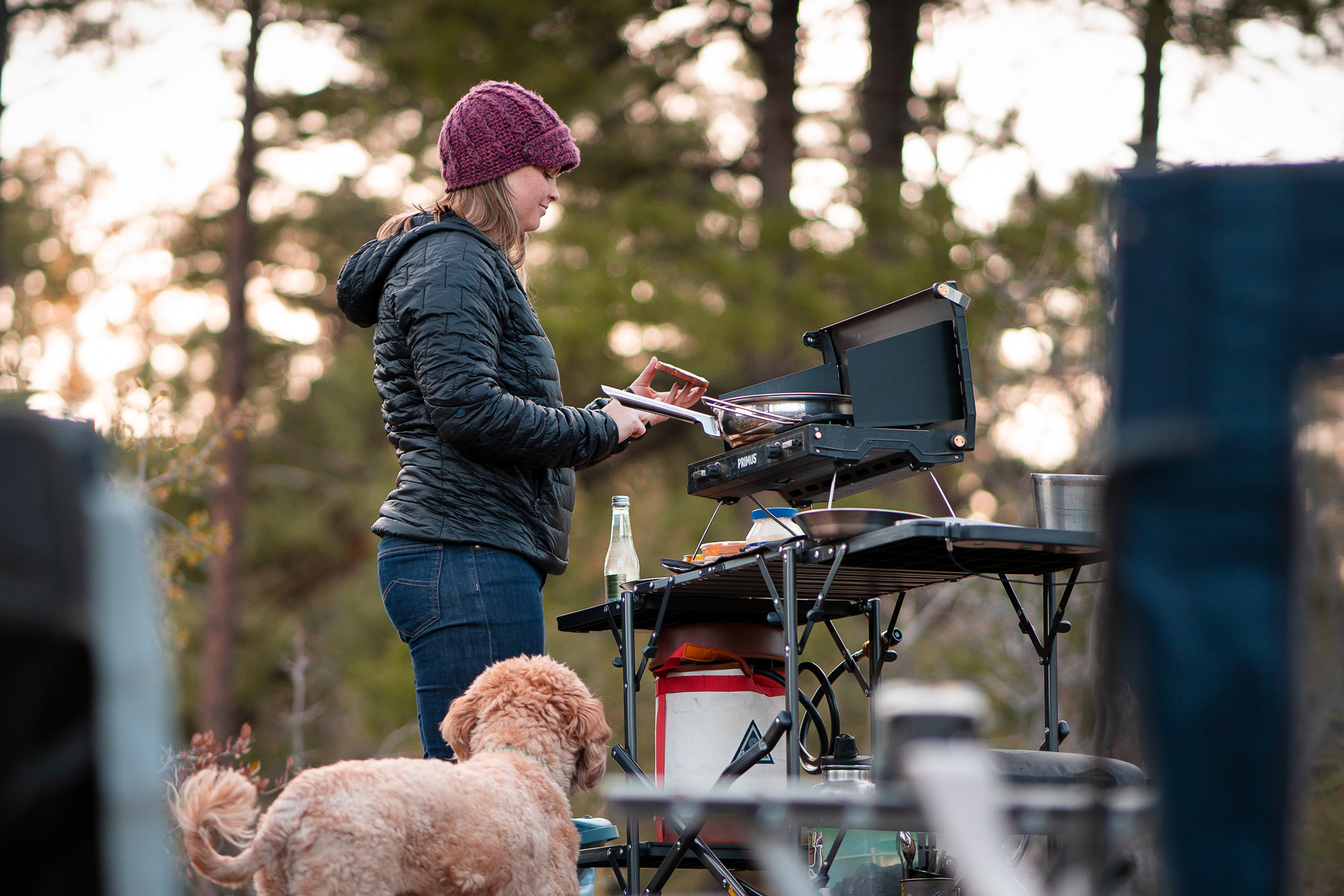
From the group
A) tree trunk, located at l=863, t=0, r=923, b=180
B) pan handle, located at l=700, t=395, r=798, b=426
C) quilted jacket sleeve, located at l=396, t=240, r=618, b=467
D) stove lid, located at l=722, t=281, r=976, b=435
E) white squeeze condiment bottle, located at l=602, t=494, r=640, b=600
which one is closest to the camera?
quilted jacket sleeve, located at l=396, t=240, r=618, b=467

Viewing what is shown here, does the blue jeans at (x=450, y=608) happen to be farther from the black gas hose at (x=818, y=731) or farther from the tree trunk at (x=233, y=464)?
the tree trunk at (x=233, y=464)

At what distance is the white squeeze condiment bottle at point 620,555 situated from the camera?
3688mm

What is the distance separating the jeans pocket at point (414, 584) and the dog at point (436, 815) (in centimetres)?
22

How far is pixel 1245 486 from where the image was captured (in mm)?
1200

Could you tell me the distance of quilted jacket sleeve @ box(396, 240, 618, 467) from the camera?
112 inches

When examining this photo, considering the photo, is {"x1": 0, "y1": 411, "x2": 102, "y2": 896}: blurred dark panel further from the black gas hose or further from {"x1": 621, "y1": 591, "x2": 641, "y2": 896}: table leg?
the black gas hose

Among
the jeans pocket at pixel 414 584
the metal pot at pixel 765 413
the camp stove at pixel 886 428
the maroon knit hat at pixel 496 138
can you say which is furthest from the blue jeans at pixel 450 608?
the maroon knit hat at pixel 496 138

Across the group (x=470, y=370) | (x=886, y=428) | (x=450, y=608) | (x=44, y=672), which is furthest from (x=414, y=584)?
(x=44, y=672)

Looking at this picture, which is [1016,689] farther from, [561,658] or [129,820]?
[129,820]

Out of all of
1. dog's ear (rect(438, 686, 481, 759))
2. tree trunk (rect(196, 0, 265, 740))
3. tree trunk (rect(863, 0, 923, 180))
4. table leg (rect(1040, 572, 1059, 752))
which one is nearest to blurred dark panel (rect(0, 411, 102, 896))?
dog's ear (rect(438, 686, 481, 759))

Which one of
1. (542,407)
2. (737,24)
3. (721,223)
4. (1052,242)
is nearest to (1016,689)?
(1052,242)

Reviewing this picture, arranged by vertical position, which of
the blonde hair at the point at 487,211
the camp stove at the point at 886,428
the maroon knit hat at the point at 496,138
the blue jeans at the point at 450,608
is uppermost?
the maroon knit hat at the point at 496,138

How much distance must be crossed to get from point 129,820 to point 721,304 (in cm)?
854

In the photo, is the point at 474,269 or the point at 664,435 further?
the point at 664,435
